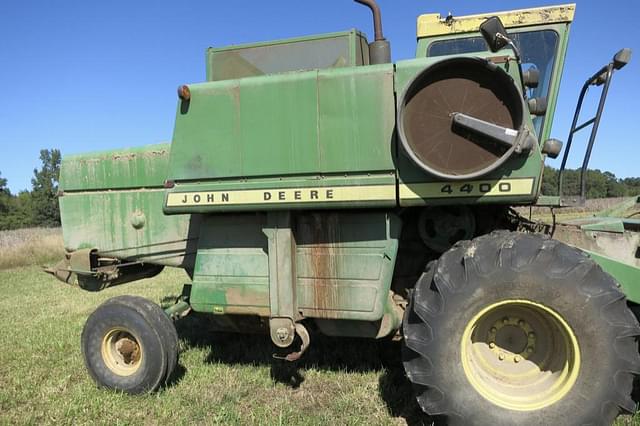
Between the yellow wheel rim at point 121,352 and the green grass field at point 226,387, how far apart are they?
205 mm

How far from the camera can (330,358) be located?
438 cm

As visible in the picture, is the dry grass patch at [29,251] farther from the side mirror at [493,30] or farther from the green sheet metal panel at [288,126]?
the side mirror at [493,30]

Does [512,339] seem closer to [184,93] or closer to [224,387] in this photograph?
[224,387]

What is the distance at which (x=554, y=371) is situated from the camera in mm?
2881

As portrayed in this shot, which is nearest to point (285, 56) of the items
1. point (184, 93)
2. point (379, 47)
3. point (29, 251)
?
point (379, 47)

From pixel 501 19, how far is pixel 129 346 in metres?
3.99

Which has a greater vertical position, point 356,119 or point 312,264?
point 356,119

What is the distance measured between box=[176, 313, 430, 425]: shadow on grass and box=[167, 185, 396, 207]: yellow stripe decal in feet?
4.45

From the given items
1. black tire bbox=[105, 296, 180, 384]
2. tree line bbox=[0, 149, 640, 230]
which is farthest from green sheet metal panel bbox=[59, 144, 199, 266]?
tree line bbox=[0, 149, 640, 230]

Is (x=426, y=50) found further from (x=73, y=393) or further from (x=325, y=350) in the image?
(x=73, y=393)

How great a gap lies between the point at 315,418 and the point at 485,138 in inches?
86.5

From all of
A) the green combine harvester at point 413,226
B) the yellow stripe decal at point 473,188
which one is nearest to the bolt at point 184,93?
the green combine harvester at point 413,226

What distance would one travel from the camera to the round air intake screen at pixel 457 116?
278 centimetres

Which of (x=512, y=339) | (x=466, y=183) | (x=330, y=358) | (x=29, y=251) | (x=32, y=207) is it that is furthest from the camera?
(x=32, y=207)
